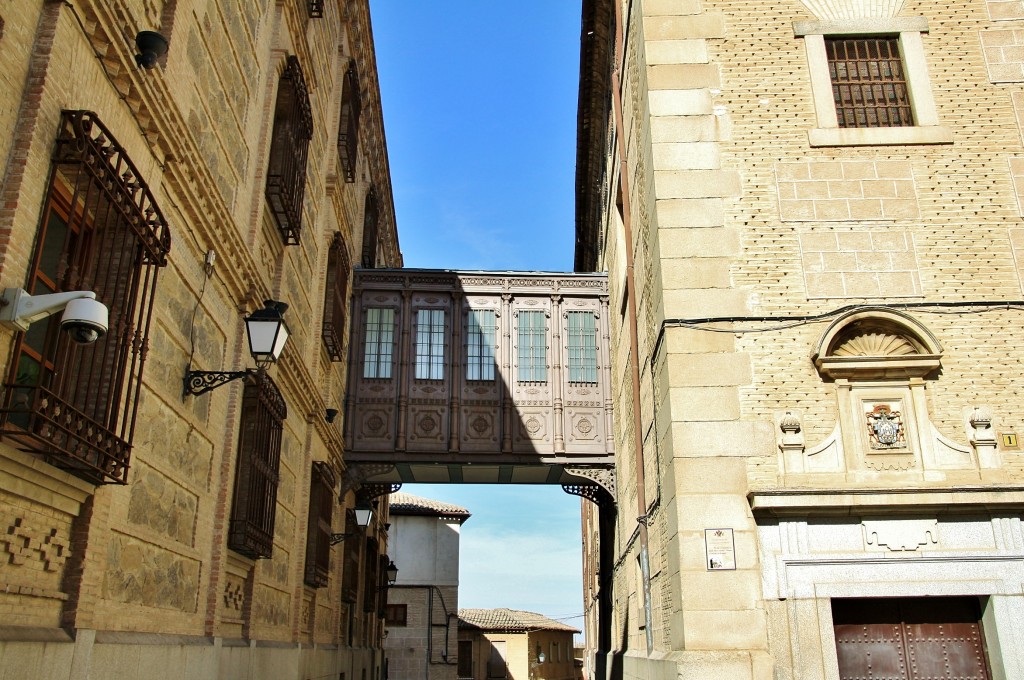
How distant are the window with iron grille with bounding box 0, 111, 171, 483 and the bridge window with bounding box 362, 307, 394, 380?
33.3 ft

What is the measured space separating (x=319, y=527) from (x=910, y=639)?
25.9 feet

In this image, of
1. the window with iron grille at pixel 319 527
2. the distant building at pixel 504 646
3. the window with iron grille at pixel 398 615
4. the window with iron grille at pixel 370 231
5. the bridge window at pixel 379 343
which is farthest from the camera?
the distant building at pixel 504 646

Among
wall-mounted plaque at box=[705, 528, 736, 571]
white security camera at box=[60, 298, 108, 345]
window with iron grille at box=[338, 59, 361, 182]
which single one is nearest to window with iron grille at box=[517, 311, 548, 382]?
window with iron grille at box=[338, 59, 361, 182]

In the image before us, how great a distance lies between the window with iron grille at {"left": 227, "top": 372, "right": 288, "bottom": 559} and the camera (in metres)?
8.30

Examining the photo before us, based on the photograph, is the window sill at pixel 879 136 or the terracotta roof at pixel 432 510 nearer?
the window sill at pixel 879 136

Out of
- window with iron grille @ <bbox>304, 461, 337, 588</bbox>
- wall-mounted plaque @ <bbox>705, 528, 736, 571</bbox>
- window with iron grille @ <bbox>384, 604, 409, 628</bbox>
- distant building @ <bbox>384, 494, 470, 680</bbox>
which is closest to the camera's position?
wall-mounted plaque @ <bbox>705, 528, 736, 571</bbox>

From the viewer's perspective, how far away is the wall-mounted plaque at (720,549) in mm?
7922

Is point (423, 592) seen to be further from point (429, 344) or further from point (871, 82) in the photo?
point (871, 82)

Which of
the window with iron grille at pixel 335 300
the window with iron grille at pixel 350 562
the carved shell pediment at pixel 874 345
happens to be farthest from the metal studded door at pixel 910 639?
the window with iron grille at pixel 350 562

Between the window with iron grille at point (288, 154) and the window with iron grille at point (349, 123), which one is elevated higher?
the window with iron grille at point (349, 123)

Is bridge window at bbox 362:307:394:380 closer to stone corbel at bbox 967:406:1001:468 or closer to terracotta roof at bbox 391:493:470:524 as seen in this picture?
stone corbel at bbox 967:406:1001:468

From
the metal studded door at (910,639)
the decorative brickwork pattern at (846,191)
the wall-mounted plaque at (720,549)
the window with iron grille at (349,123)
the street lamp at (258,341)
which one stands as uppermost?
the window with iron grille at (349,123)

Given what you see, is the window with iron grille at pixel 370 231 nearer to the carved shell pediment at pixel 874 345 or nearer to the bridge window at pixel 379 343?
the bridge window at pixel 379 343

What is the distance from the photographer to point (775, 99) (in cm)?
974
